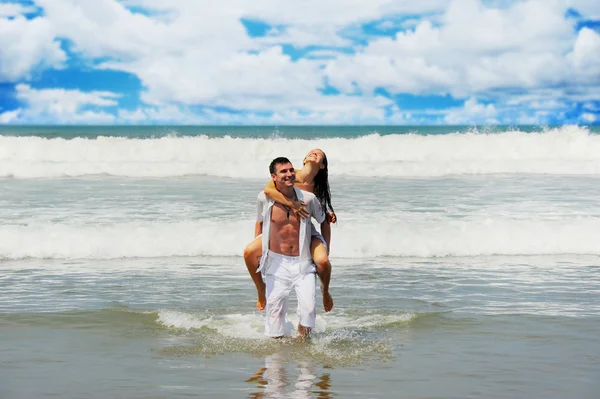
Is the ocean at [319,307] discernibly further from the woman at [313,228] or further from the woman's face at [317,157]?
the woman's face at [317,157]

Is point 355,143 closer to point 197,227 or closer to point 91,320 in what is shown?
point 197,227

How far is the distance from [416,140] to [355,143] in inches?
130

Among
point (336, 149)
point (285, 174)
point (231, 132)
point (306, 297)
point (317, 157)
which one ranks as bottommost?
point (306, 297)

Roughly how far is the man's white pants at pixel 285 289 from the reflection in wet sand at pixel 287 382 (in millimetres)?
587

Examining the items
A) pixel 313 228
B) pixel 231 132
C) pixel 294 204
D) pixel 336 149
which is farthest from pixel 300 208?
pixel 231 132

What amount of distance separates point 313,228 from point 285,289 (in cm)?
63

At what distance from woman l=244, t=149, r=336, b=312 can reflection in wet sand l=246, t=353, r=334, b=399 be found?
0.85 metres

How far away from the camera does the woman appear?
6719 mm

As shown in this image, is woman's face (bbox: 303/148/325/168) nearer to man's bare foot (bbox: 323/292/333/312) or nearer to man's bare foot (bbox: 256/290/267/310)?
man's bare foot (bbox: 323/292/333/312)

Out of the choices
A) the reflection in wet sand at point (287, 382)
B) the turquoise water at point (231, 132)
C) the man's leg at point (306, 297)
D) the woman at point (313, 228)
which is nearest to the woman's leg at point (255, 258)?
the woman at point (313, 228)

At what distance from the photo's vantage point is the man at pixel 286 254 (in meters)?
6.74

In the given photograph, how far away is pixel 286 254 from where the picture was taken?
683cm

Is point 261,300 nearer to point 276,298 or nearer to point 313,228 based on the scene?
point 276,298

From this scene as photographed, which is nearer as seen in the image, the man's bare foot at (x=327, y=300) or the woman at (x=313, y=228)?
the woman at (x=313, y=228)
